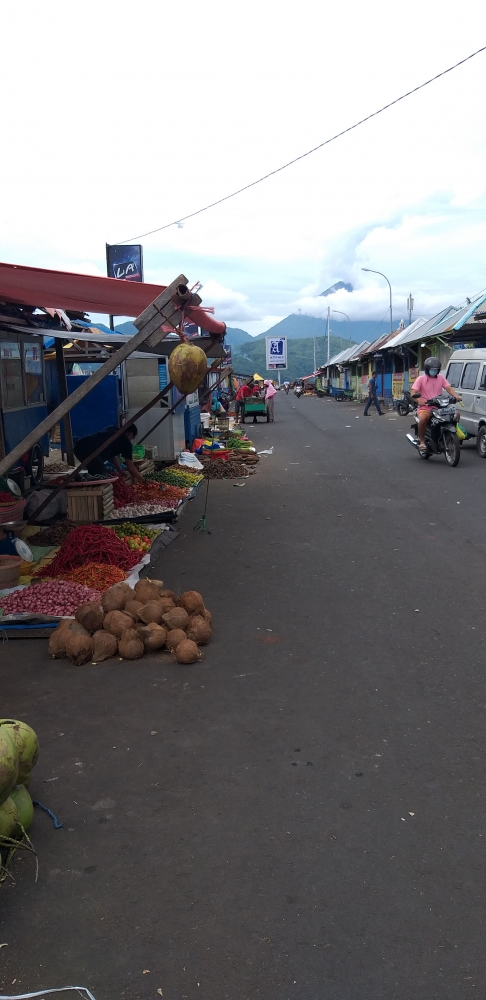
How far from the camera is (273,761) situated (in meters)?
3.67

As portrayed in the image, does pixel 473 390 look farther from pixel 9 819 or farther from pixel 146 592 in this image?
pixel 9 819

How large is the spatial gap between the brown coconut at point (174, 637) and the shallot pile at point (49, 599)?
110 cm

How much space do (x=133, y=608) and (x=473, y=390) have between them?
38.0ft

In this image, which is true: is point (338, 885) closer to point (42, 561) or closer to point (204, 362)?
point (204, 362)

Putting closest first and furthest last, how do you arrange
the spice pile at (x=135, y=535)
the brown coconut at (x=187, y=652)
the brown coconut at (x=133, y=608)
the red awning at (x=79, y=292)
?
the brown coconut at (x=187, y=652) → the brown coconut at (x=133, y=608) → the red awning at (x=79, y=292) → the spice pile at (x=135, y=535)

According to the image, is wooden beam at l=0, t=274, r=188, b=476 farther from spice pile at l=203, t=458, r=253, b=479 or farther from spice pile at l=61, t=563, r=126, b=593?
spice pile at l=203, t=458, r=253, b=479

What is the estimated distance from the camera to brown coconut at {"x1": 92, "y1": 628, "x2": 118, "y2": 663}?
16.7 feet

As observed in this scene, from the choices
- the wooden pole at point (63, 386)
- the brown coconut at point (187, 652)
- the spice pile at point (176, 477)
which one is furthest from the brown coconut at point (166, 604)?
the wooden pole at point (63, 386)

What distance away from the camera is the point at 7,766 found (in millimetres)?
2814

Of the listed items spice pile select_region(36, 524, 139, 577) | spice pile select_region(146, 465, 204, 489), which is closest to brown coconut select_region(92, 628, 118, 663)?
spice pile select_region(36, 524, 139, 577)

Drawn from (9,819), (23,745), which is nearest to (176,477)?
(23,745)

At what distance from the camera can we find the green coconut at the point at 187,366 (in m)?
6.14

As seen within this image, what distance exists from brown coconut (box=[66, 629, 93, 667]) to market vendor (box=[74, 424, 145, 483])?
430 centimetres

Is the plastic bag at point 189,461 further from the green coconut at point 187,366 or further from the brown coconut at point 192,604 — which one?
the brown coconut at point 192,604
